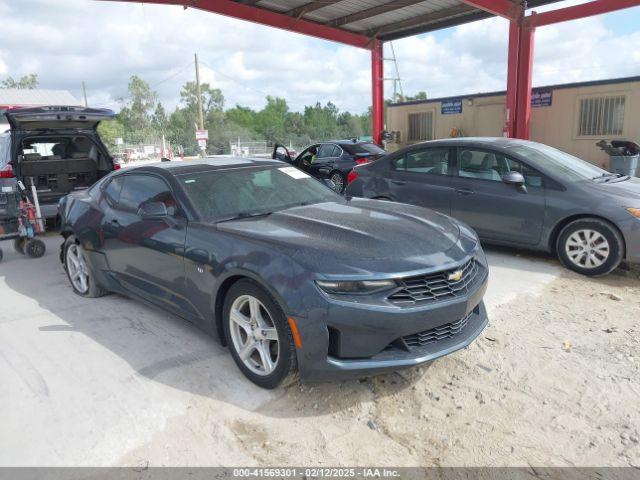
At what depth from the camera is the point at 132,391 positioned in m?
3.20

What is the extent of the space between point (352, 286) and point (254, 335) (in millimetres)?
778

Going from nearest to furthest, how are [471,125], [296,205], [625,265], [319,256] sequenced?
[319,256] < [296,205] < [625,265] < [471,125]

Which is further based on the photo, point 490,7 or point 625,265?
point 490,7

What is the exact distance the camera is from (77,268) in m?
5.17

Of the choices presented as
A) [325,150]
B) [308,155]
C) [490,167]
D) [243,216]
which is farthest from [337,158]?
[243,216]

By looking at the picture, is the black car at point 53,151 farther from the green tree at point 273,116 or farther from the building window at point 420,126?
the green tree at point 273,116

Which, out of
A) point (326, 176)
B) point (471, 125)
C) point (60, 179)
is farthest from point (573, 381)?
point (471, 125)

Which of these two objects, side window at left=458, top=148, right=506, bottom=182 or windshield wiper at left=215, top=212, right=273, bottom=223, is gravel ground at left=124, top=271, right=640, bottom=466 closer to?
windshield wiper at left=215, top=212, right=273, bottom=223

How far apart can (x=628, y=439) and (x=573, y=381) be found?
58cm

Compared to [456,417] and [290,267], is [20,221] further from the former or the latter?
[456,417]

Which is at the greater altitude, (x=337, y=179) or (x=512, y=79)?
(x=512, y=79)

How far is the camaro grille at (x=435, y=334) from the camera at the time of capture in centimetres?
288

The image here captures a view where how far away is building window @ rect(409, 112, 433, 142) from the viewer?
54.7ft

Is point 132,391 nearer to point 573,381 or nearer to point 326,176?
point 573,381
